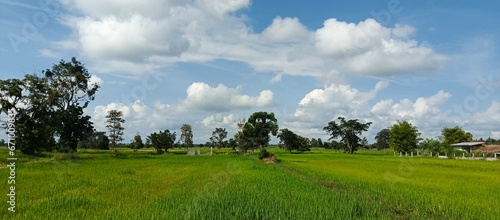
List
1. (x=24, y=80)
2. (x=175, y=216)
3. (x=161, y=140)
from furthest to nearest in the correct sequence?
(x=161, y=140), (x=24, y=80), (x=175, y=216)

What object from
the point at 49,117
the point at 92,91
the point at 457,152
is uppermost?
the point at 92,91

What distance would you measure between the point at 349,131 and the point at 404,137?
78.5 ft

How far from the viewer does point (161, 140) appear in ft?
301

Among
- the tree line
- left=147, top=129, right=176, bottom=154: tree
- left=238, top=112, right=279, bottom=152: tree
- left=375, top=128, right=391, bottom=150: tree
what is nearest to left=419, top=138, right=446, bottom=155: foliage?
the tree line

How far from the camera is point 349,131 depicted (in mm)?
107625

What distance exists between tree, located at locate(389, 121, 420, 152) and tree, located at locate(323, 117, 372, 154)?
20327mm

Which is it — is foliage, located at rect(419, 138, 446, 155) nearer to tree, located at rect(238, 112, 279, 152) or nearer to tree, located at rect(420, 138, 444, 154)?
tree, located at rect(420, 138, 444, 154)

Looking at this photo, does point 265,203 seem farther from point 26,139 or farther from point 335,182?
point 26,139

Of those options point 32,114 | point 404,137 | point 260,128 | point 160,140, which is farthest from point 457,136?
point 32,114

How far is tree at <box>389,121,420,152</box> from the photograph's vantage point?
8331cm

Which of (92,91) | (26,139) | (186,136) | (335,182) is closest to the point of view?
(335,182)

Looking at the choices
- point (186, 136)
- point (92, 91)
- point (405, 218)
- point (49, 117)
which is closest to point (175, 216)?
point (405, 218)

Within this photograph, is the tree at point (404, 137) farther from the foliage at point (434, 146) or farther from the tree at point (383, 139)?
the tree at point (383, 139)

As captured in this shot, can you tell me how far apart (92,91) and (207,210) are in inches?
2003
